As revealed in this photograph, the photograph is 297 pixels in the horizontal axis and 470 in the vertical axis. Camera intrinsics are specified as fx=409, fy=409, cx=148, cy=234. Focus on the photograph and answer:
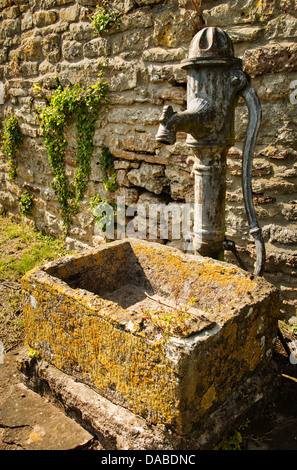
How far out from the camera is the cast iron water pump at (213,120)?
1797 mm

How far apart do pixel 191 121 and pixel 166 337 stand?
3.11ft

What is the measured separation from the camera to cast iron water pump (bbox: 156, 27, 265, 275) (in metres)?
1.80

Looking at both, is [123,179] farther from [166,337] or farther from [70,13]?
[166,337]

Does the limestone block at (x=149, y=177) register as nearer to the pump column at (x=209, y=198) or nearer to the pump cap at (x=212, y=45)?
the pump column at (x=209, y=198)

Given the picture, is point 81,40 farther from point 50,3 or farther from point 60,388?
point 60,388

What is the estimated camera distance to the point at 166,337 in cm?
141

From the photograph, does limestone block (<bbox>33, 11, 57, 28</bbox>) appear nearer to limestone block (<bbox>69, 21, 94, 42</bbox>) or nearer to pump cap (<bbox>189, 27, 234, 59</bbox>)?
limestone block (<bbox>69, 21, 94, 42</bbox>)

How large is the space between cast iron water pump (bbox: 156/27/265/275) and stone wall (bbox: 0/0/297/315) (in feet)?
2.19

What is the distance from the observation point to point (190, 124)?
1.81 meters

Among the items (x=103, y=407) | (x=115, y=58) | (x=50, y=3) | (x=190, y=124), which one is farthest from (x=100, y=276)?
(x=50, y=3)

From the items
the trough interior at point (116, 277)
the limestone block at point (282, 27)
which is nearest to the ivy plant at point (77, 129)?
the limestone block at point (282, 27)

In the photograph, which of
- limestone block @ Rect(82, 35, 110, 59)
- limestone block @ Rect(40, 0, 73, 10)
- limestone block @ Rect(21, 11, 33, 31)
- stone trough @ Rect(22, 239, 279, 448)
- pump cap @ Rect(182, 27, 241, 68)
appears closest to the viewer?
stone trough @ Rect(22, 239, 279, 448)

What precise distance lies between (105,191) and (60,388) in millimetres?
2151

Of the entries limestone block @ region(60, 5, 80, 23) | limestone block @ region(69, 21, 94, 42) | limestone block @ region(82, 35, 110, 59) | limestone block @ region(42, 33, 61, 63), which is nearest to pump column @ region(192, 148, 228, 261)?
limestone block @ region(82, 35, 110, 59)
